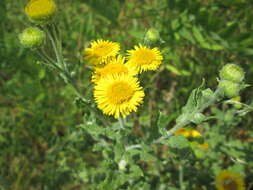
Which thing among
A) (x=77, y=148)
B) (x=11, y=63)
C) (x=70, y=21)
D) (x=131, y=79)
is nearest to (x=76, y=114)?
(x=77, y=148)

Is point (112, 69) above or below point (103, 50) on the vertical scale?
below

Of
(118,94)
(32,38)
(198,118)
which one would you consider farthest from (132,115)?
(32,38)

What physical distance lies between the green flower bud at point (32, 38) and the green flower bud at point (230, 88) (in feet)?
4.73

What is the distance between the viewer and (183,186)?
3287 millimetres

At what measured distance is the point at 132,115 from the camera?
3951 mm

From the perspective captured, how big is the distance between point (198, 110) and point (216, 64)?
6.60 ft

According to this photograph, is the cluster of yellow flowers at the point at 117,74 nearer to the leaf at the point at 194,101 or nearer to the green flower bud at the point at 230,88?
the leaf at the point at 194,101

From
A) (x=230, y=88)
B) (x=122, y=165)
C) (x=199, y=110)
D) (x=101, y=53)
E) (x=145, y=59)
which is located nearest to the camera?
(x=230, y=88)

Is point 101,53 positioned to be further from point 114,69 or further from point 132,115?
point 132,115

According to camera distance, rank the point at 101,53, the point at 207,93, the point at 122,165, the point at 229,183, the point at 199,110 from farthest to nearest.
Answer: the point at 229,183, the point at 122,165, the point at 101,53, the point at 199,110, the point at 207,93

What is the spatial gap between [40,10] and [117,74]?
796mm

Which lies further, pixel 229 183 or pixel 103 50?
pixel 229 183

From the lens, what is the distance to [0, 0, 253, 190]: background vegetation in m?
3.26

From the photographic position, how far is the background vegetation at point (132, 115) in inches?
128
